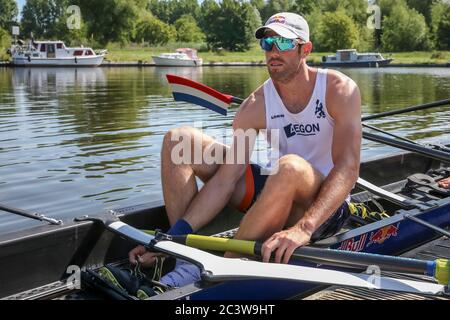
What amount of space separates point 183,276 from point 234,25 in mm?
90564

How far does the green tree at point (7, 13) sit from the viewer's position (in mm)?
109500

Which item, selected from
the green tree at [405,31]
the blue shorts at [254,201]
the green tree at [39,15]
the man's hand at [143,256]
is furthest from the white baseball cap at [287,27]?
the green tree at [39,15]

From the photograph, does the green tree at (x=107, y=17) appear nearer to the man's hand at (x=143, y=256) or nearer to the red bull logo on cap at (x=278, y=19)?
the red bull logo on cap at (x=278, y=19)

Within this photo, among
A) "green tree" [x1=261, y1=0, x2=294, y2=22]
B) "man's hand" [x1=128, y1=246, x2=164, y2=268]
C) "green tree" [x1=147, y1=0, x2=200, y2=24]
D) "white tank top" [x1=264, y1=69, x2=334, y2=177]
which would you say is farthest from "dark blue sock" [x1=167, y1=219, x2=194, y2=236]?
"green tree" [x1=147, y1=0, x2=200, y2=24]

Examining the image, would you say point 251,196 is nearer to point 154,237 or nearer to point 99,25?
point 154,237

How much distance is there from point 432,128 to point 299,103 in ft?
39.7

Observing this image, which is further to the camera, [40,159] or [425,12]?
[425,12]

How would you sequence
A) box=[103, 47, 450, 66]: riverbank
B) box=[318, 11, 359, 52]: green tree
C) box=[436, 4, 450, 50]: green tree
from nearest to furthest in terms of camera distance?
box=[103, 47, 450, 66]: riverbank < box=[436, 4, 450, 50]: green tree < box=[318, 11, 359, 52]: green tree

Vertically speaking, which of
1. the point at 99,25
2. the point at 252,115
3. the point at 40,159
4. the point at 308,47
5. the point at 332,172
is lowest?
the point at 40,159

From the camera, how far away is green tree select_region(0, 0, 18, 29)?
10950cm

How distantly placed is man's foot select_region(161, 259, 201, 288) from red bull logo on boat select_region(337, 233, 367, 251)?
1.02 m

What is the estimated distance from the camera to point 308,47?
434cm

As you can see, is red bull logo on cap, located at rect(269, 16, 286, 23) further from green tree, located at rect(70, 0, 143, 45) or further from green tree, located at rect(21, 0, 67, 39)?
green tree, located at rect(21, 0, 67, 39)
